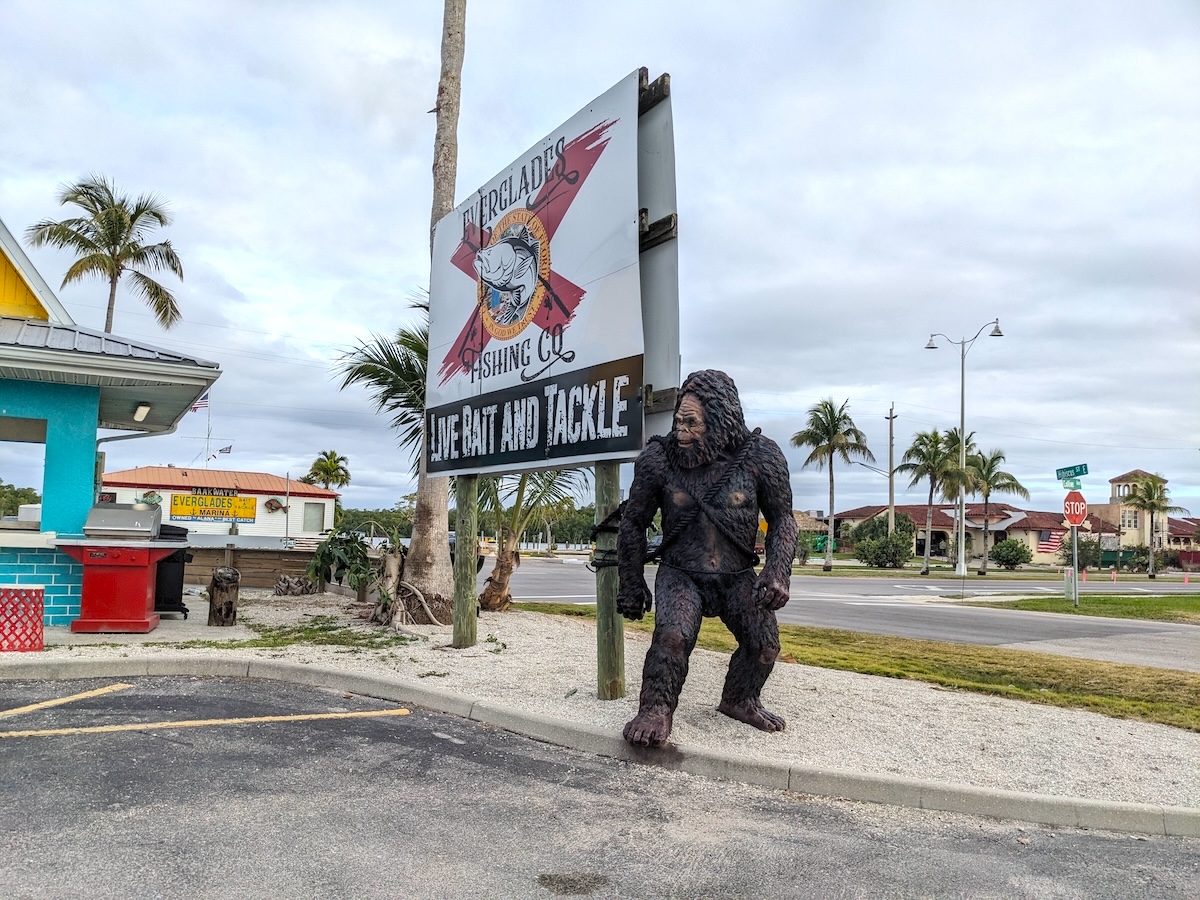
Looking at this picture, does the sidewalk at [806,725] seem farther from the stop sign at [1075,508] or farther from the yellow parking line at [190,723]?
the stop sign at [1075,508]

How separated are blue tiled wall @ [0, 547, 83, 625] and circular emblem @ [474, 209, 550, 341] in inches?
200

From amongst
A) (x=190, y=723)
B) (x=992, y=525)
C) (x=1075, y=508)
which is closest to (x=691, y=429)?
(x=190, y=723)

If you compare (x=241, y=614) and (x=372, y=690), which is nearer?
(x=372, y=690)

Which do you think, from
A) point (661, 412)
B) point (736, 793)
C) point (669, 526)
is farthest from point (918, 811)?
point (661, 412)

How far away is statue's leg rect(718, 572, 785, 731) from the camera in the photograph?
16.2 feet

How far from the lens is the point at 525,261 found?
7.46 meters

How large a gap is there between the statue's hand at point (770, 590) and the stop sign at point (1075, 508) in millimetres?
18493

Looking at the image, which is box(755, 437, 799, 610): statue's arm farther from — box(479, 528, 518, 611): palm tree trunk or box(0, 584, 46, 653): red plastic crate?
box(479, 528, 518, 611): palm tree trunk

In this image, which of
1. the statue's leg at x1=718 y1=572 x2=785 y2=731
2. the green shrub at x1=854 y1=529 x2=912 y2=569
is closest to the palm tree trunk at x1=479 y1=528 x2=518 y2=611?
the statue's leg at x1=718 y1=572 x2=785 y2=731

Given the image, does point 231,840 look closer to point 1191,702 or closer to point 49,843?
point 49,843

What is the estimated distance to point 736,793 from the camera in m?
4.28

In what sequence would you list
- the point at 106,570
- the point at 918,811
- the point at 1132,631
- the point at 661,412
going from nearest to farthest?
the point at 918,811 < the point at 661,412 < the point at 106,570 < the point at 1132,631

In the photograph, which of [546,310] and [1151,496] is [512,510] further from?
[1151,496]

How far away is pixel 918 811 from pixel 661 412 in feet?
9.39
